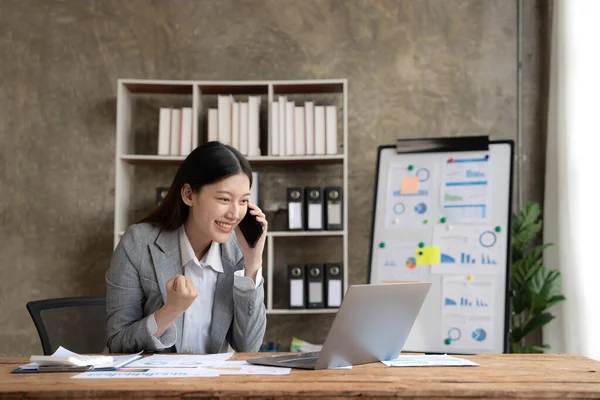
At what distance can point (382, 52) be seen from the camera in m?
4.42

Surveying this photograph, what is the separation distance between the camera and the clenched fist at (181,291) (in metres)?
1.88

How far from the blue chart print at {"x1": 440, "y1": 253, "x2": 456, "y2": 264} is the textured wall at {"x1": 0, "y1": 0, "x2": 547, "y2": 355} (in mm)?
765

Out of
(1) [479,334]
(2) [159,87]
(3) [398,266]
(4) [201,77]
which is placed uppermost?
(4) [201,77]

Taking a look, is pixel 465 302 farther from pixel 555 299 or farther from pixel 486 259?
pixel 555 299

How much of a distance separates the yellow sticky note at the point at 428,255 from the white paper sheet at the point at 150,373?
2242 millimetres

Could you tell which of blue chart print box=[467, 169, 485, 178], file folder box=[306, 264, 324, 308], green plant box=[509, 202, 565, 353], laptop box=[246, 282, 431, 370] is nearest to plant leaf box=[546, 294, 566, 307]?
green plant box=[509, 202, 565, 353]

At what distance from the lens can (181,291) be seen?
188cm

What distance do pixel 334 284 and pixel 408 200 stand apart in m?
0.65

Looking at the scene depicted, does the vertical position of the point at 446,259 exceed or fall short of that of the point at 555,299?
it exceeds it

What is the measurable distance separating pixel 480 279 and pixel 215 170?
1.89 meters

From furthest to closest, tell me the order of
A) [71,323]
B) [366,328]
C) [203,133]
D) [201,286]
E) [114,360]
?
[203,133], [71,323], [201,286], [114,360], [366,328]

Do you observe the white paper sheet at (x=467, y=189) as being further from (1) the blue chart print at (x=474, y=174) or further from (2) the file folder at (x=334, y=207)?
(2) the file folder at (x=334, y=207)

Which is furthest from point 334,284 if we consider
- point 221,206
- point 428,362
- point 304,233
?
point 428,362

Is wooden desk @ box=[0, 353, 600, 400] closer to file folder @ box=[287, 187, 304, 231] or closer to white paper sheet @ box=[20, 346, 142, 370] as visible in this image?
white paper sheet @ box=[20, 346, 142, 370]
